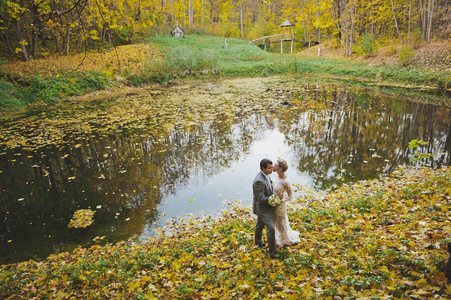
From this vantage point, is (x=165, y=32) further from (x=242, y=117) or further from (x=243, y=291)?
(x=243, y=291)

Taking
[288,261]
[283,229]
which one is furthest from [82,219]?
[288,261]

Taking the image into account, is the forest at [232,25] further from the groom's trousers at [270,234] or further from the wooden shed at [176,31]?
the groom's trousers at [270,234]

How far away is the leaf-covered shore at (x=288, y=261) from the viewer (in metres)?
3.24

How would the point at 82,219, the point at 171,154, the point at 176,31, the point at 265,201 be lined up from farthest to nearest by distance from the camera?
1. the point at 176,31
2. the point at 171,154
3. the point at 82,219
4. the point at 265,201

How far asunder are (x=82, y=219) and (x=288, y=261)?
5.48 m

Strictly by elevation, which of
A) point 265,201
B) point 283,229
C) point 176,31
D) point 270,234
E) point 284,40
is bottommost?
point 283,229

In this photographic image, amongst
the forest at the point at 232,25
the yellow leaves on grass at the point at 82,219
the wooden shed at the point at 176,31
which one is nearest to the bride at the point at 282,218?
the forest at the point at 232,25

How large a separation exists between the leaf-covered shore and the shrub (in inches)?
843

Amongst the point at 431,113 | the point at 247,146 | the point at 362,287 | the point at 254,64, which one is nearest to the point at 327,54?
the point at 254,64

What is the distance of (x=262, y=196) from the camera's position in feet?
14.4

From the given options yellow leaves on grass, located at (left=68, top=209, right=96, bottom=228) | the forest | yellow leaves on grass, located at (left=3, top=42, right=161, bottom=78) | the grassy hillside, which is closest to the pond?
yellow leaves on grass, located at (left=68, top=209, right=96, bottom=228)

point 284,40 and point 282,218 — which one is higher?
point 284,40

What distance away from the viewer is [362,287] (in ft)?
10.2

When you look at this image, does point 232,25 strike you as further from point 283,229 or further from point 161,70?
point 283,229
